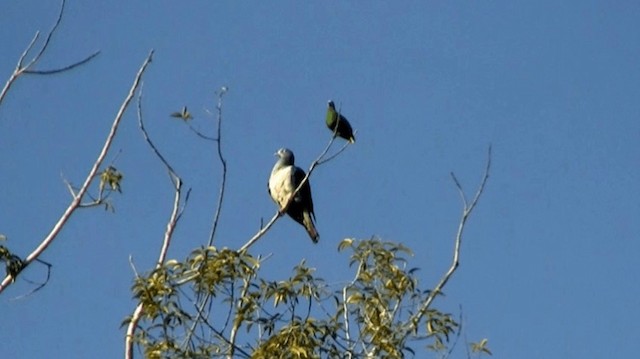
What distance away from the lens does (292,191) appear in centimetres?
1691

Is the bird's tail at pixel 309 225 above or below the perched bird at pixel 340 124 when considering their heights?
below

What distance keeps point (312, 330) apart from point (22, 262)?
1.60m

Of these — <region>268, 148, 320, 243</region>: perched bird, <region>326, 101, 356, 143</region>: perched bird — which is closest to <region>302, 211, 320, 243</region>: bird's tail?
<region>268, 148, 320, 243</region>: perched bird

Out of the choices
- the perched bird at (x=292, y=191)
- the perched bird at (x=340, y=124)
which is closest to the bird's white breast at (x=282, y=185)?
the perched bird at (x=292, y=191)

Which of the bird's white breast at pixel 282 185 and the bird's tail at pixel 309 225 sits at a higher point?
the bird's white breast at pixel 282 185

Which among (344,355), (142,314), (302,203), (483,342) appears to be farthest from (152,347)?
(302,203)

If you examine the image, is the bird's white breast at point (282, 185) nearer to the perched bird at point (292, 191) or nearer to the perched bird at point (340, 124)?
the perched bird at point (292, 191)

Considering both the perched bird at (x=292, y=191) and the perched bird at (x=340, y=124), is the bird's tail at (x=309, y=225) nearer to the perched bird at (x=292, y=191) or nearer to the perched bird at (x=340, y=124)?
the perched bird at (x=292, y=191)

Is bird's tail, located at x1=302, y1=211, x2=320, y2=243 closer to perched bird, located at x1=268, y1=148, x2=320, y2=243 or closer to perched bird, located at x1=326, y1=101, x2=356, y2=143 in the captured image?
perched bird, located at x1=268, y1=148, x2=320, y2=243

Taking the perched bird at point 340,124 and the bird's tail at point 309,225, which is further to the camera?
the bird's tail at point 309,225

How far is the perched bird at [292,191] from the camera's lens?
16.8m

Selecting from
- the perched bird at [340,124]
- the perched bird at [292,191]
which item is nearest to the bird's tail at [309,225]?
the perched bird at [292,191]

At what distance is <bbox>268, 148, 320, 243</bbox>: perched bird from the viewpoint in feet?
55.1

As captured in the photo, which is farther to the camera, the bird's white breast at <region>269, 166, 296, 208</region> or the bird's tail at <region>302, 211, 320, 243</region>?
the bird's white breast at <region>269, 166, 296, 208</region>
